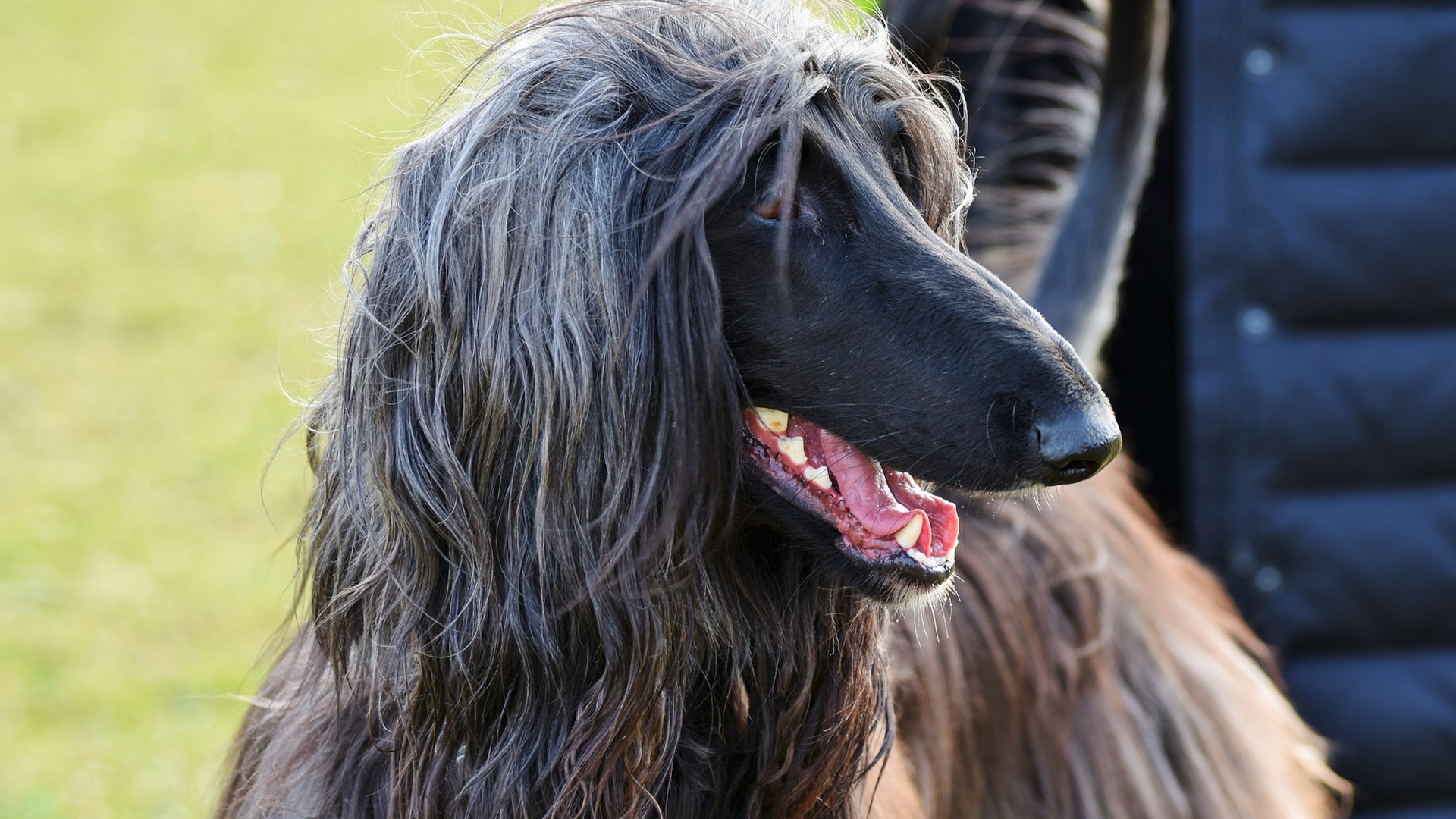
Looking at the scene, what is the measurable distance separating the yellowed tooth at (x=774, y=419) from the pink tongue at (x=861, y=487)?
41 millimetres

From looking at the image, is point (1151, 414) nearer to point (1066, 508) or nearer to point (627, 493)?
point (1066, 508)

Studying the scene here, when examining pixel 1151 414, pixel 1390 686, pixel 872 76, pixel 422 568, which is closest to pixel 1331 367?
pixel 1151 414

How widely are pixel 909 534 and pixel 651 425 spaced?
1.02 ft

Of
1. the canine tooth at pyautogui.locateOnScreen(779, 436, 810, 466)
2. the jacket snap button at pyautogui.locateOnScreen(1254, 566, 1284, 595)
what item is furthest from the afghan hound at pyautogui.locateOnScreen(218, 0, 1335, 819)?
the jacket snap button at pyautogui.locateOnScreen(1254, 566, 1284, 595)

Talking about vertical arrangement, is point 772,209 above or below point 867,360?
above

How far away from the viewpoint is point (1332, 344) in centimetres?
253

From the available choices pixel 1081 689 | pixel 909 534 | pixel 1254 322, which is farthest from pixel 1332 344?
pixel 909 534

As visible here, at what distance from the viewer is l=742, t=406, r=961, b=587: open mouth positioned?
58.8 inches

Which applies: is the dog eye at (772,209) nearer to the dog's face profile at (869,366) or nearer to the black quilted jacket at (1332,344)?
the dog's face profile at (869,366)

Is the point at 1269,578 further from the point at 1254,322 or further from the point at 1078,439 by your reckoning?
the point at 1078,439

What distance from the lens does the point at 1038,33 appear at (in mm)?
2674

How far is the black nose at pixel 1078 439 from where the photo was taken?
137 cm

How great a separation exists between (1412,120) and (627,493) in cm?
176

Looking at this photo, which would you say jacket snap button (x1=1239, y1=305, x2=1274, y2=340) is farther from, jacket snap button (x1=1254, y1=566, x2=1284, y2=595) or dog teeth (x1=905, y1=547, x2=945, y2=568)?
dog teeth (x1=905, y1=547, x2=945, y2=568)
